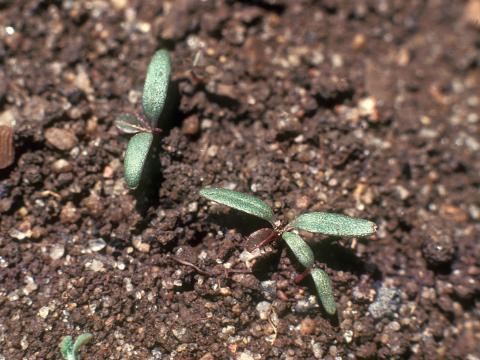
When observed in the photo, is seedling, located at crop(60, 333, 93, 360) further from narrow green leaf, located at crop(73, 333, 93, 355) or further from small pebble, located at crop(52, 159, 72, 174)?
small pebble, located at crop(52, 159, 72, 174)

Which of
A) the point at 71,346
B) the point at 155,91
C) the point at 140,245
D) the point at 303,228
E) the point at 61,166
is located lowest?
the point at 71,346

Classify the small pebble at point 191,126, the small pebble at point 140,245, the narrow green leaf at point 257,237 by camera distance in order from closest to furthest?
the narrow green leaf at point 257,237 < the small pebble at point 140,245 < the small pebble at point 191,126

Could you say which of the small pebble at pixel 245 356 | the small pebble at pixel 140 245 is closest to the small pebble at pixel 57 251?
the small pebble at pixel 140 245

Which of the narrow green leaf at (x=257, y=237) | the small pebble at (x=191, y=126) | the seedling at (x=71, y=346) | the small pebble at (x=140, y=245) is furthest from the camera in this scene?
the small pebble at (x=191, y=126)

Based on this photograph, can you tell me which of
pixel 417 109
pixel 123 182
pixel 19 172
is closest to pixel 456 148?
pixel 417 109

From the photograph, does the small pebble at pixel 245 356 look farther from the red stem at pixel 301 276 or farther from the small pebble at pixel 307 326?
the red stem at pixel 301 276

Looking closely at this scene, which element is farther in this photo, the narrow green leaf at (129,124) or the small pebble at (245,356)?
the narrow green leaf at (129,124)

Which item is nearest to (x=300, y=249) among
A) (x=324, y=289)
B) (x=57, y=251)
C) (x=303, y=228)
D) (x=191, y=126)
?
(x=303, y=228)

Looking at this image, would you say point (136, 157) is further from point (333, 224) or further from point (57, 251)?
point (333, 224)
